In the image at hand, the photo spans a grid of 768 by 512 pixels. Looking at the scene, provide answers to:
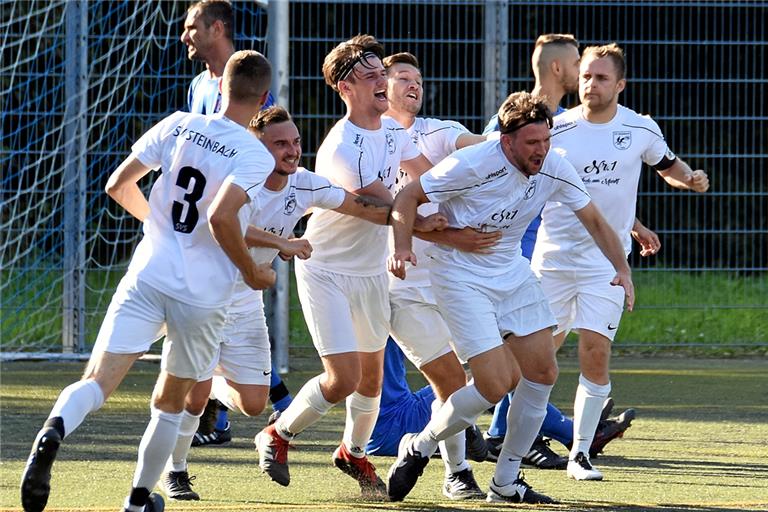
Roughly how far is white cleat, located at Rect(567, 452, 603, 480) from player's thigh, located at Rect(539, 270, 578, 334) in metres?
0.69

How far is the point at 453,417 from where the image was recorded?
5.69 m

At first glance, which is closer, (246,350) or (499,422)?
(246,350)

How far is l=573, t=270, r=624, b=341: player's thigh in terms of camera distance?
22.1 feet

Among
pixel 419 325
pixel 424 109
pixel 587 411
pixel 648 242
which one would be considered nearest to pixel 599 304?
pixel 648 242

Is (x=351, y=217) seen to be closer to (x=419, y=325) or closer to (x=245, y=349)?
(x=419, y=325)

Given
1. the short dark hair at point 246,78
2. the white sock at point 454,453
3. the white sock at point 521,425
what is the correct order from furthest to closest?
1. the white sock at point 454,453
2. the white sock at point 521,425
3. the short dark hair at point 246,78

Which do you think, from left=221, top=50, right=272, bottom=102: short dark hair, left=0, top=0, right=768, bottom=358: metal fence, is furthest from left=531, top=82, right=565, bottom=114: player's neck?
left=0, top=0, right=768, bottom=358: metal fence

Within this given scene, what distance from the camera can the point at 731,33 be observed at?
11406 millimetres

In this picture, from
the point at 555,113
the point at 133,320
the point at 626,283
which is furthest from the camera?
the point at 555,113

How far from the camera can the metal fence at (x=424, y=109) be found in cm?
1123

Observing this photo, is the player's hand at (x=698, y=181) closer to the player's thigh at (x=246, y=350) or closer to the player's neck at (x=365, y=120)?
the player's neck at (x=365, y=120)

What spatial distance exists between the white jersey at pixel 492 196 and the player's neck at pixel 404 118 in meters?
1.04

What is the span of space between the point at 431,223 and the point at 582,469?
4.66ft

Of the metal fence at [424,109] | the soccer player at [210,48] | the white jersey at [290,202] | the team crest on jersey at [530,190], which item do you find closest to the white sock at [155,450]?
the white jersey at [290,202]
